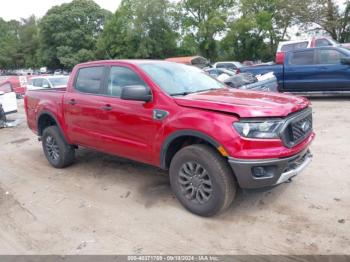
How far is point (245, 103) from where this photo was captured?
3758 millimetres

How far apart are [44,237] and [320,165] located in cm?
398

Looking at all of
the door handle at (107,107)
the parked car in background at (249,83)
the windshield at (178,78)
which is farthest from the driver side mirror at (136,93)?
the parked car in background at (249,83)

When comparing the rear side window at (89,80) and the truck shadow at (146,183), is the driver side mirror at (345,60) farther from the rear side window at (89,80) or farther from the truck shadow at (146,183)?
the rear side window at (89,80)

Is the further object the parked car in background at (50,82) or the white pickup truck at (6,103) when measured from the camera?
the parked car in background at (50,82)

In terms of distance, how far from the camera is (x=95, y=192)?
16.4 feet

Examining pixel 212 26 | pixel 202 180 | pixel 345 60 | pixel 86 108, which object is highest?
pixel 212 26

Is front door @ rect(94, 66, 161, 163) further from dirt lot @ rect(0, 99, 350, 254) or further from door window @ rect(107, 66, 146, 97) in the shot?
dirt lot @ rect(0, 99, 350, 254)

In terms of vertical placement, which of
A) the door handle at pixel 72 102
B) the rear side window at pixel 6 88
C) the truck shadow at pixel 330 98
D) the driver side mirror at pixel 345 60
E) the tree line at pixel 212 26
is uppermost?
the tree line at pixel 212 26

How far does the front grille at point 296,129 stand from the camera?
3666mm

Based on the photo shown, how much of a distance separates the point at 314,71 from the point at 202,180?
8.31 meters

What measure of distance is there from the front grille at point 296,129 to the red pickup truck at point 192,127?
1 centimetres

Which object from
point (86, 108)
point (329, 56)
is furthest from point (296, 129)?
point (329, 56)

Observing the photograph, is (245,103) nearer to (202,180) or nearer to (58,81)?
(202,180)

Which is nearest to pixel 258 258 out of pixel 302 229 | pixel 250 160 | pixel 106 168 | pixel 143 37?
pixel 302 229
